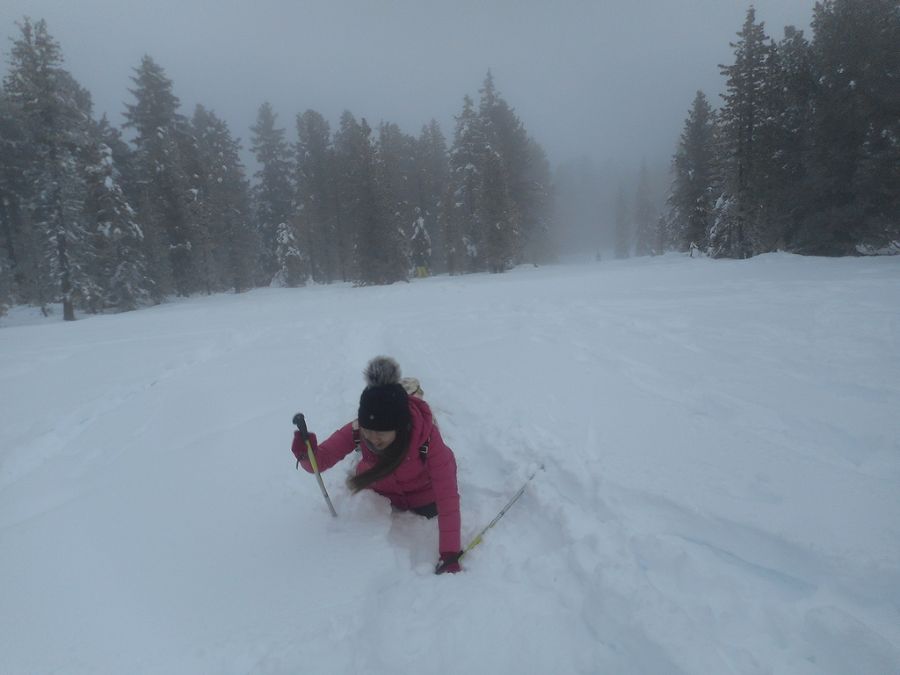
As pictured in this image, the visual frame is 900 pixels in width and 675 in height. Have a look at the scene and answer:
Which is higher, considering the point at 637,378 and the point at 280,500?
the point at 637,378

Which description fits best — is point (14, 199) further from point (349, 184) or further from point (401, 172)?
point (401, 172)

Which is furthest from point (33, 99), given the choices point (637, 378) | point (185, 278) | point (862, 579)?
point (862, 579)

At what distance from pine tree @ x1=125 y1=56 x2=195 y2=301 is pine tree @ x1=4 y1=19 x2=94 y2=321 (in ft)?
11.8

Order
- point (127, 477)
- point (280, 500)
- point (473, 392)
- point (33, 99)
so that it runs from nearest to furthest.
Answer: point (280, 500) < point (127, 477) < point (473, 392) < point (33, 99)

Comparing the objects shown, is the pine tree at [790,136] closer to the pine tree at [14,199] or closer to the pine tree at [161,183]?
the pine tree at [161,183]

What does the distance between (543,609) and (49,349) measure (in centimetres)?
1332

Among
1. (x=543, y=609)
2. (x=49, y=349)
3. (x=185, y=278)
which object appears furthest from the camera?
(x=185, y=278)

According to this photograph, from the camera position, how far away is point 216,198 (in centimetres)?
3058

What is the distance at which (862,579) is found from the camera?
2346mm

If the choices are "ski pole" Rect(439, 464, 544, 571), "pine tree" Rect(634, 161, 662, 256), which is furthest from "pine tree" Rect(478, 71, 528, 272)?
"pine tree" Rect(634, 161, 662, 256)

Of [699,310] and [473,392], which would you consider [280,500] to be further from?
[699,310]

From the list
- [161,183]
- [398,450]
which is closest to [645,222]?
[161,183]

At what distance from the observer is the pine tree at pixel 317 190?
112 ft

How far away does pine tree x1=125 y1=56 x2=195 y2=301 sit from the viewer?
26.0 m
